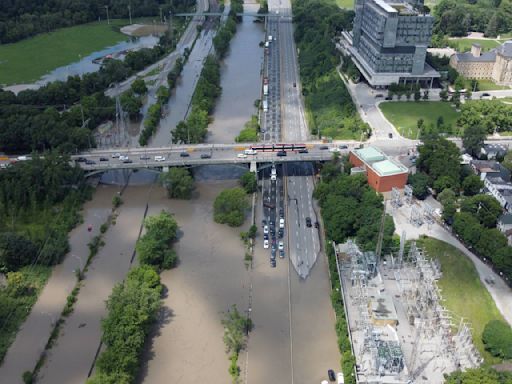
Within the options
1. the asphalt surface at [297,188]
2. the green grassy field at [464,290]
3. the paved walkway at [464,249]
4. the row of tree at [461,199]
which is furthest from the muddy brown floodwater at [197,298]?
the row of tree at [461,199]

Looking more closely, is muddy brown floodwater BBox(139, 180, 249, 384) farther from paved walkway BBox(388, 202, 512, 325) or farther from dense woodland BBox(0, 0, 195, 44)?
dense woodland BBox(0, 0, 195, 44)

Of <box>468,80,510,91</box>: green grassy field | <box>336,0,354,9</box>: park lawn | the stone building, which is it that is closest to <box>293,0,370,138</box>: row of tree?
<box>336,0,354,9</box>: park lawn

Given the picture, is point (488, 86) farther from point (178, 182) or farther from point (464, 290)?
point (178, 182)

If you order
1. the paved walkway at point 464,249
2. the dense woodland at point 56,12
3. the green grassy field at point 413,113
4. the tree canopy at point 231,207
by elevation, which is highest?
the dense woodland at point 56,12

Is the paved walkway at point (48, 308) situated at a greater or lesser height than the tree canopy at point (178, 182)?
lesser

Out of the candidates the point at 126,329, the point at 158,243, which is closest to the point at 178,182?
the point at 158,243

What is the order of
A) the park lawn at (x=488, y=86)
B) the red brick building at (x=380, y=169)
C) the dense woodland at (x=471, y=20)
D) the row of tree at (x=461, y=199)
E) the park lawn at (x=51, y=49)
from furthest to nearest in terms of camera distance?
the dense woodland at (x=471, y=20) < the park lawn at (x=51, y=49) < the park lawn at (x=488, y=86) < the red brick building at (x=380, y=169) < the row of tree at (x=461, y=199)

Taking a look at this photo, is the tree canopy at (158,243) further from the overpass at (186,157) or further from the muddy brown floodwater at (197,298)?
the overpass at (186,157)
